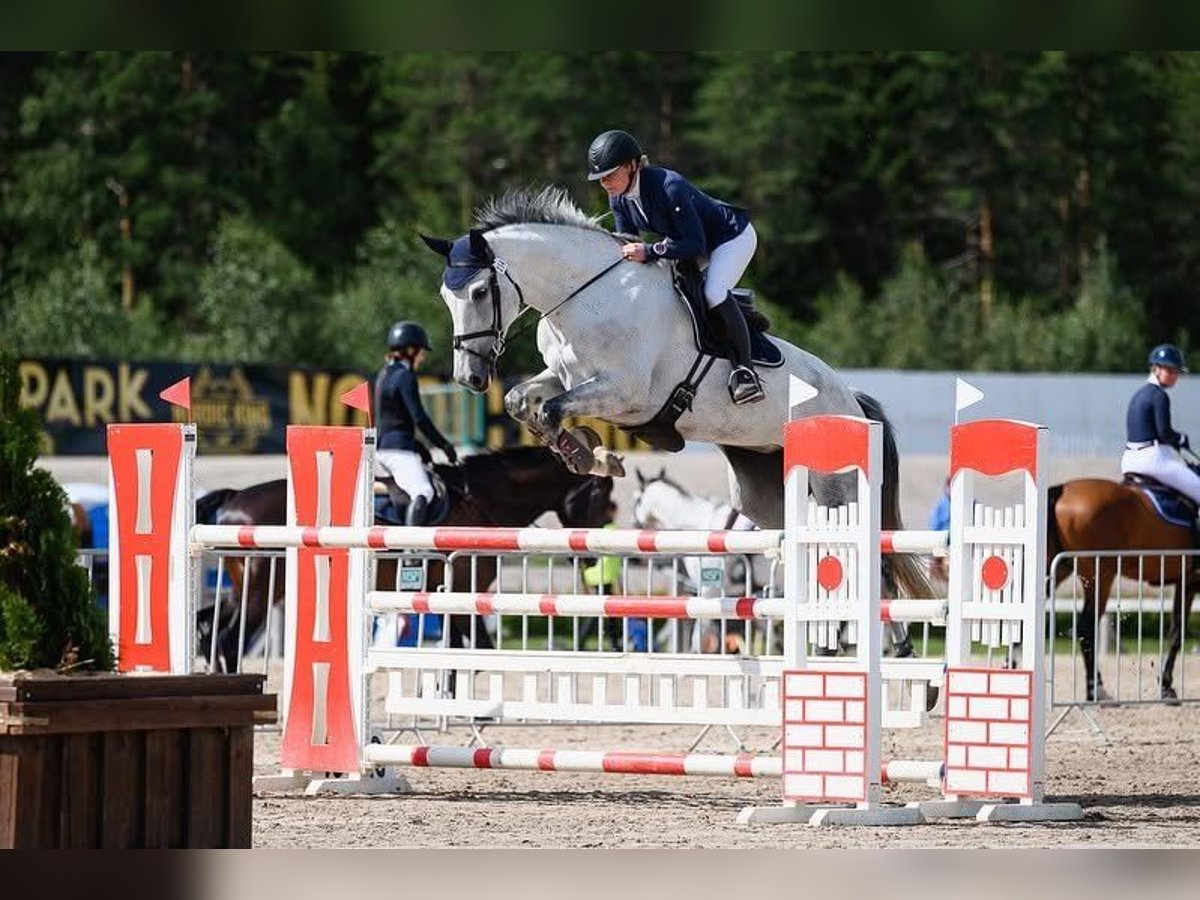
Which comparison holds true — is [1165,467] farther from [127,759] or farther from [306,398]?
[306,398]

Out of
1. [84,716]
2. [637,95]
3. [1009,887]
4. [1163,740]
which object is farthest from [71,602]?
[637,95]

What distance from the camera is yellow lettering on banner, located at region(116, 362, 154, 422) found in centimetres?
1822

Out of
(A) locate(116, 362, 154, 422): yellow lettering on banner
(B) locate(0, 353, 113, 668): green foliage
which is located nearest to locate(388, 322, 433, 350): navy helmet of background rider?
(B) locate(0, 353, 113, 668): green foliage

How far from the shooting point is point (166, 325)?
1273 inches

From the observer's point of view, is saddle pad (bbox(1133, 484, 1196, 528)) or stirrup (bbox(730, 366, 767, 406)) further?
saddle pad (bbox(1133, 484, 1196, 528))

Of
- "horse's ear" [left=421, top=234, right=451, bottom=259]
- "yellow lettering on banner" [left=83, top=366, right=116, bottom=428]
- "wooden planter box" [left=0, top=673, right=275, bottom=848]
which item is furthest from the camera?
Answer: "yellow lettering on banner" [left=83, top=366, right=116, bottom=428]

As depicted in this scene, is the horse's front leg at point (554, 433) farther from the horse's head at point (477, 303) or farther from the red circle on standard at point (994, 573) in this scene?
the red circle on standard at point (994, 573)

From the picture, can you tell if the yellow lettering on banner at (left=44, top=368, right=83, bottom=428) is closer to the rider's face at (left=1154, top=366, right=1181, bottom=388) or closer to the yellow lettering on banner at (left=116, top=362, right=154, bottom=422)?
the yellow lettering on banner at (left=116, top=362, right=154, bottom=422)

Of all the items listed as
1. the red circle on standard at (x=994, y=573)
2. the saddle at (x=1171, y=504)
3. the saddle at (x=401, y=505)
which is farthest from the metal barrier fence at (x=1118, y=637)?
the saddle at (x=401, y=505)

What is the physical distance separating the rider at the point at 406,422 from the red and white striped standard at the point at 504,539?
3.02 metres

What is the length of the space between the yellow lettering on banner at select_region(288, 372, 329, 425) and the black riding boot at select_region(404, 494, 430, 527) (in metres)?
9.48

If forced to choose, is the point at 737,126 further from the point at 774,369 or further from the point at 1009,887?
the point at 1009,887

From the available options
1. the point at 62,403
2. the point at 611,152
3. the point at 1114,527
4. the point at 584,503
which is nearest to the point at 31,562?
the point at 611,152

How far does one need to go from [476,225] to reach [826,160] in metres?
27.8
